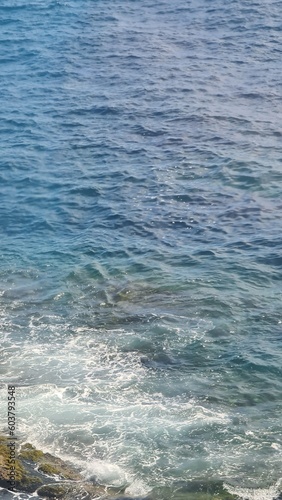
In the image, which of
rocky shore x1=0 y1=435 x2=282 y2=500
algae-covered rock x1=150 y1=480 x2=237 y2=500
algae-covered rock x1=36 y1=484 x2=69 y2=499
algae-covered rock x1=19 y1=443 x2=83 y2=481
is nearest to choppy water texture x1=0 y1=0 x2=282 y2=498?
algae-covered rock x1=150 y1=480 x2=237 y2=500

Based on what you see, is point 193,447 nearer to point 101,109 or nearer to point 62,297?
point 62,297

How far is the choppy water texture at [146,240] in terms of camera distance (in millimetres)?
30375

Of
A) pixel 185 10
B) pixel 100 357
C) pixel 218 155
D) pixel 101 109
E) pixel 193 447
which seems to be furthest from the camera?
pixel 185 10

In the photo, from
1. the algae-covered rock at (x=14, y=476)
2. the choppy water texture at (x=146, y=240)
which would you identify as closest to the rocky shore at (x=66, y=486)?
the algae-covered rock at (x=14, y=476)

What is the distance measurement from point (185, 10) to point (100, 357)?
48.7 m

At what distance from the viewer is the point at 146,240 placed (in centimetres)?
4406

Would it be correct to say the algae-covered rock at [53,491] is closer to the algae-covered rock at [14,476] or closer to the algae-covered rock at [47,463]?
the algae-covered rock at [14,476]

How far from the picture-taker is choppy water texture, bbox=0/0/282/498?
30.4 metres

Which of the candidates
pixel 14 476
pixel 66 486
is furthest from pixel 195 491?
pixel 14 476

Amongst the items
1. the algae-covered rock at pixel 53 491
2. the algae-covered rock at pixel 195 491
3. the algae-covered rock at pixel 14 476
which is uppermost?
the algae-covered rock at pixel 14 476

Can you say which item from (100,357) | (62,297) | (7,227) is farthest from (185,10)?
(100,357)

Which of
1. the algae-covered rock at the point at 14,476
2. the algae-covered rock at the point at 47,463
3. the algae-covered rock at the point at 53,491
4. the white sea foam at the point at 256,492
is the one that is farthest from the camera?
the algae-covered rock at the point at 47,463

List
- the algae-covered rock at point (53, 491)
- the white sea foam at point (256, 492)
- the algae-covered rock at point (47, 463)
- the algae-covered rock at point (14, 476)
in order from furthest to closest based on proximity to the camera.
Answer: the algae-covered rock at point (47, 463) → the white sea foam at point (256, 492) → the algae-covered rock at point (14, 476) → the algae-covered rock at point (53, 491)

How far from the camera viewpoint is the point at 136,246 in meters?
43.5
